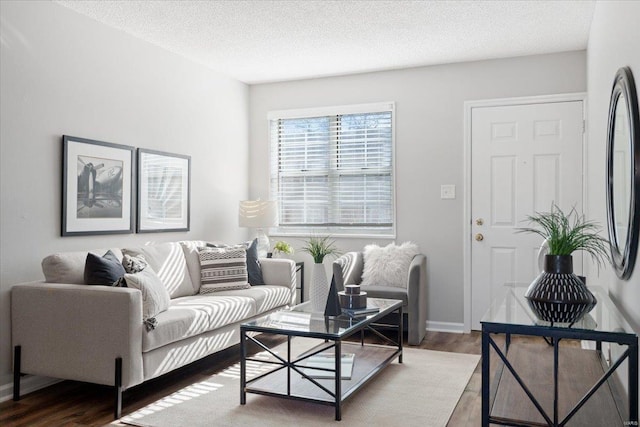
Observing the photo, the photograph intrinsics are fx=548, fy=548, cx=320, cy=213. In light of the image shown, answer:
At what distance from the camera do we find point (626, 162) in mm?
2203

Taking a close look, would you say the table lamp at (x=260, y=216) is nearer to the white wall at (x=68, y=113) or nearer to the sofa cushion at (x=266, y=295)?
the white wall at (x=68, y=113)

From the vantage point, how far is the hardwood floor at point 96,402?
2.85 m

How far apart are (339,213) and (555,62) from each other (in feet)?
7.76

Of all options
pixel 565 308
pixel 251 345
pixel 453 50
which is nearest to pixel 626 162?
pixel 565 308

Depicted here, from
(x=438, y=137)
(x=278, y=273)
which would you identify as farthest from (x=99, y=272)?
(x=438, y=137)

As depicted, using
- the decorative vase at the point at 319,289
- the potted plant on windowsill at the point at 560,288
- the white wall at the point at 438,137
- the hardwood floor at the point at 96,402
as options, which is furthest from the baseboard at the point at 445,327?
the potted plant on windowsill at the point at 560,288

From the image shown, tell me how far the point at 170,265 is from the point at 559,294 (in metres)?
2.81

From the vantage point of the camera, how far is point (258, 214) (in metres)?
A: 5.20

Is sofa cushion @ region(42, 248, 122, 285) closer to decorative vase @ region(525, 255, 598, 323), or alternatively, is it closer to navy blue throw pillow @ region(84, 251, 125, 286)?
navy blue throw pillow @ region(84, 251, 125, 286)

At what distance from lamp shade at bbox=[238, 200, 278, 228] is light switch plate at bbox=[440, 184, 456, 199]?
1.57m

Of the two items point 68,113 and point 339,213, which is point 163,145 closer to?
point 68,113

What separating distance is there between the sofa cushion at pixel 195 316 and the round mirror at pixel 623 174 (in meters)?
2.33

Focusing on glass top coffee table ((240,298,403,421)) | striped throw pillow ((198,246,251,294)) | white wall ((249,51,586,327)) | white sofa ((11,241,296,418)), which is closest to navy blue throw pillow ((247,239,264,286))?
striped throw pillow ((198,246,251,294))

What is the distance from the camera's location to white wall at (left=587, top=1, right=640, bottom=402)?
207 cm
